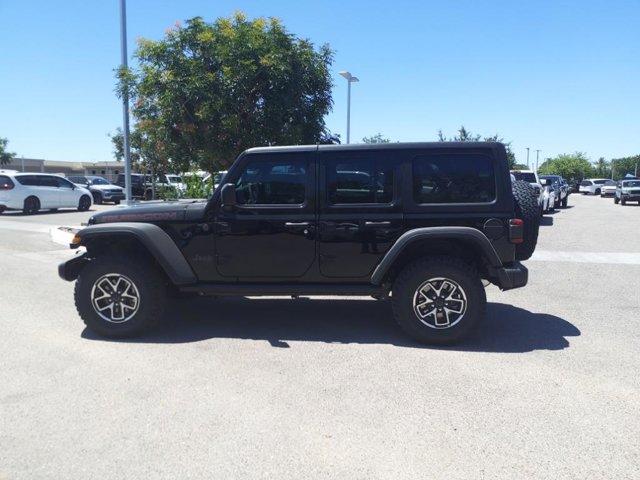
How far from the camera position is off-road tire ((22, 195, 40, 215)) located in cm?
2128

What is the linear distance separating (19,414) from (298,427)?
6.29 ft

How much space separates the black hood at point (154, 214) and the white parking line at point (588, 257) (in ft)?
24.4

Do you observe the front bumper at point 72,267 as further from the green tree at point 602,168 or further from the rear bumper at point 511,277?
the green tree at point 602,168

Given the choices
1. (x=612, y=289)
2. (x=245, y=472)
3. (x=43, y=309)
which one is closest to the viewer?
(x=245, y=472)

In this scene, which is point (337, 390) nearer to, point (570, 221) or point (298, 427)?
point (298, 427)

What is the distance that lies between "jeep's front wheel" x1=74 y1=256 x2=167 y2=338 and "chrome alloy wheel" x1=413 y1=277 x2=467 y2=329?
8.34 feet

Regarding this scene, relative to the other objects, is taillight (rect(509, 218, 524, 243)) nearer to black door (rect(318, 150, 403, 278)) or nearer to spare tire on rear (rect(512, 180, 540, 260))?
spare tire on rear (rect(512, 180, 540, 260))

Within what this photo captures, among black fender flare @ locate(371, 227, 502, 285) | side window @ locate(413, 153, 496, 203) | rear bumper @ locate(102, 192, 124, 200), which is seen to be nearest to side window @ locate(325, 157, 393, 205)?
side window @ locate(413, 153, 496, 203)

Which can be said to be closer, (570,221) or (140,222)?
(140,222)

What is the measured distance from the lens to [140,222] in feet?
17.8

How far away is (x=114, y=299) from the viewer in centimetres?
546

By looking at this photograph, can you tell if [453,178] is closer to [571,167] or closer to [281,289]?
[281,289]

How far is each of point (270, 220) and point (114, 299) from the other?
5.74 ft

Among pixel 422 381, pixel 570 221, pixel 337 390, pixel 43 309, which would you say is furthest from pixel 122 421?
pixel 570 221
